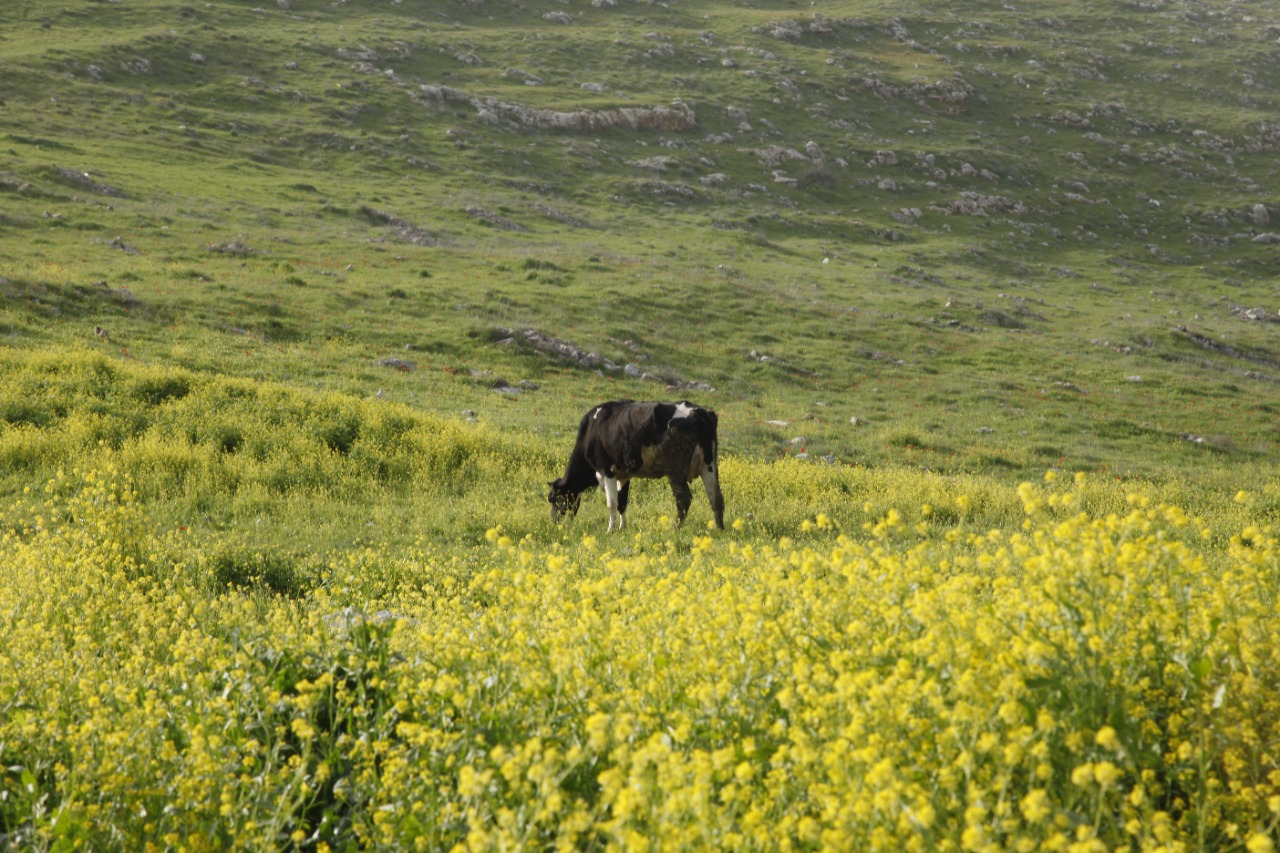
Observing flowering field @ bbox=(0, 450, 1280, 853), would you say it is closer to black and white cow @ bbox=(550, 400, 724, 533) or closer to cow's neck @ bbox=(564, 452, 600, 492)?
black and white cow @ bbox=(550, 400, 724, 533)

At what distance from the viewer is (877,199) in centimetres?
7356

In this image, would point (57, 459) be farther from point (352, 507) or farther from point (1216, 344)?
point (1216, 344)

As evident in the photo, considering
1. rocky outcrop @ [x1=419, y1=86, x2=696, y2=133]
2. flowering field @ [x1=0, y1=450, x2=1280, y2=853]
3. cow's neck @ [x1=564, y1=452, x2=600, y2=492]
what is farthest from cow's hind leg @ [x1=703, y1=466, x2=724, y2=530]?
rocky outcrop @ [x1=419, y1=86, x2=696, y2=133]

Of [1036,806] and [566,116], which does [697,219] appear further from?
[1036,806]

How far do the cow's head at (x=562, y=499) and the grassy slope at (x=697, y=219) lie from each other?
257 inches

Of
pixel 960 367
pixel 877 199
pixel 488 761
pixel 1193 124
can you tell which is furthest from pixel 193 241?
pixel 1193 124

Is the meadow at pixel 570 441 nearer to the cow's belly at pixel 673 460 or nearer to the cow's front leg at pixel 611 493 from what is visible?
the cow's front leg at pixel 611 493

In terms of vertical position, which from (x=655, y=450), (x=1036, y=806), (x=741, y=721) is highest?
(x=1036, y=806)

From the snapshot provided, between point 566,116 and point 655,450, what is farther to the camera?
point 566,116

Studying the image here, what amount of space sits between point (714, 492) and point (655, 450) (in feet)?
3.55

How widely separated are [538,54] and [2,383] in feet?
267

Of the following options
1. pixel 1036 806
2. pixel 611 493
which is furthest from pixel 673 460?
pixel 1036 806

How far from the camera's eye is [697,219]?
6112cm

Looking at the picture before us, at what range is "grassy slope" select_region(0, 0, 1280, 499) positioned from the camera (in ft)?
93.1
